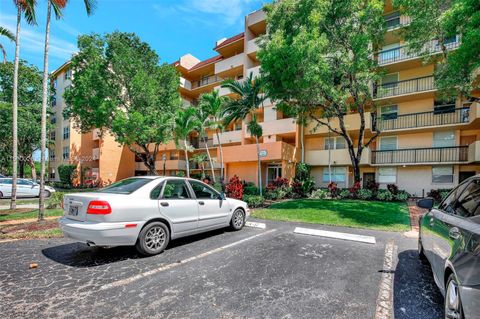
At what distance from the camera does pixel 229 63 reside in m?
25.9

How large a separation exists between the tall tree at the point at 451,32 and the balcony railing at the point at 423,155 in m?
6.21

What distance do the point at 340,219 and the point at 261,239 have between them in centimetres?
415

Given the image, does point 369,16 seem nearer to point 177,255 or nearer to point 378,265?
point 378,265

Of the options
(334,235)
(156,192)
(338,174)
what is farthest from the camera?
(338,174)

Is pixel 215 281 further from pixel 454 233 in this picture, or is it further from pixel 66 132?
pixel 66 132

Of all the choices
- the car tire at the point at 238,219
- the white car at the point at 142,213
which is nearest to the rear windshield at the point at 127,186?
the white car at the point at 142,213

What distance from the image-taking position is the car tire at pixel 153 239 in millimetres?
5000

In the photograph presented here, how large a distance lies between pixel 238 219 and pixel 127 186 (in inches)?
136

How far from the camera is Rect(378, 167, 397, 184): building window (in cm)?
1841

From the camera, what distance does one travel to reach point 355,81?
13.8 m

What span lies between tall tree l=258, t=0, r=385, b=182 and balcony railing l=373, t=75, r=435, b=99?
3.97 m

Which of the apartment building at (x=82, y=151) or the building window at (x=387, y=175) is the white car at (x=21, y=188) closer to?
the apartment building at (x=82, y=151)

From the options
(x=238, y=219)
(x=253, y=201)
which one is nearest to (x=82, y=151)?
(x=253, y=201)

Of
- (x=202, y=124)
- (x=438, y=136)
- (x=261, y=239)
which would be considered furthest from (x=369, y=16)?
(x=261, y=239)
